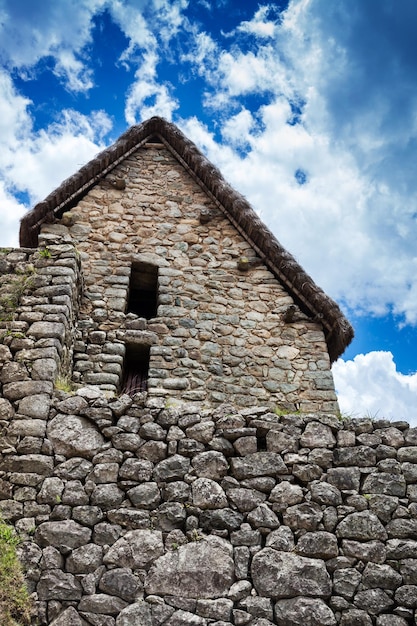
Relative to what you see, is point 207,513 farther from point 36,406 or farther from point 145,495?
point 36,406

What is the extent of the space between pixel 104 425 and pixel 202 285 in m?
3.85

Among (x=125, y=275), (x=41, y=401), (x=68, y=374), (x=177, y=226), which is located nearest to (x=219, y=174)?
(x=177, y=226)

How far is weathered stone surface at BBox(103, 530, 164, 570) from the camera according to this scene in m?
4.45

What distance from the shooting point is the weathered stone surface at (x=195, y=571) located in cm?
435

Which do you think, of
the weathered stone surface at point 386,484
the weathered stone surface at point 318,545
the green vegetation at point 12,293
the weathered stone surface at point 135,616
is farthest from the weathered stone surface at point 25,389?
the weathered stone surface at point 386,484

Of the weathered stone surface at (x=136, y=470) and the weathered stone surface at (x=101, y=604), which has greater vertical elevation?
the weathered stone surface at (x=136, y=470)

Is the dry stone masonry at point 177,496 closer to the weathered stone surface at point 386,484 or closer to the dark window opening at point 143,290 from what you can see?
the weathered stone surface at point 386,484

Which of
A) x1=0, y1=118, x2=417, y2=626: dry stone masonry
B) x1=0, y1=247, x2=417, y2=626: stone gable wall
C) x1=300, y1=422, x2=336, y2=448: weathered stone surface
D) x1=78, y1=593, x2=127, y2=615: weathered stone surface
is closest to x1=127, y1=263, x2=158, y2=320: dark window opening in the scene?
x1=0, y1=118, x2=417, y2=626: dry stone masonry

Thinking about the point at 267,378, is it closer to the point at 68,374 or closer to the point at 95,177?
the point at 68,374

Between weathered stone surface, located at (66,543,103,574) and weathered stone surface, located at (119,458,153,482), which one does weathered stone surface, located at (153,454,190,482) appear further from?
weathered stone surface, located at (66,543,103,574)

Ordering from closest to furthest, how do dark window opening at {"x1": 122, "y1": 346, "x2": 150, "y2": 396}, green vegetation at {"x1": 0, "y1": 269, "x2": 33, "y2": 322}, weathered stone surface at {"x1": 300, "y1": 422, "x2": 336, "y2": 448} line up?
weathered stone surface at {"x1": 300, "y1": 422, "x2": 336, "y2": 448}, green vegetation at {"x1": 0, "y1": 269, "x2": 33, "y2": 322}, dark window opening at {"x1": 122, "y1": 346, "x2": 150, "y2": 396}

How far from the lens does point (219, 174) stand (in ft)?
31.0

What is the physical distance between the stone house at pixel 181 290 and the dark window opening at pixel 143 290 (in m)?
0.02

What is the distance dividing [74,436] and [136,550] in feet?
3.94
